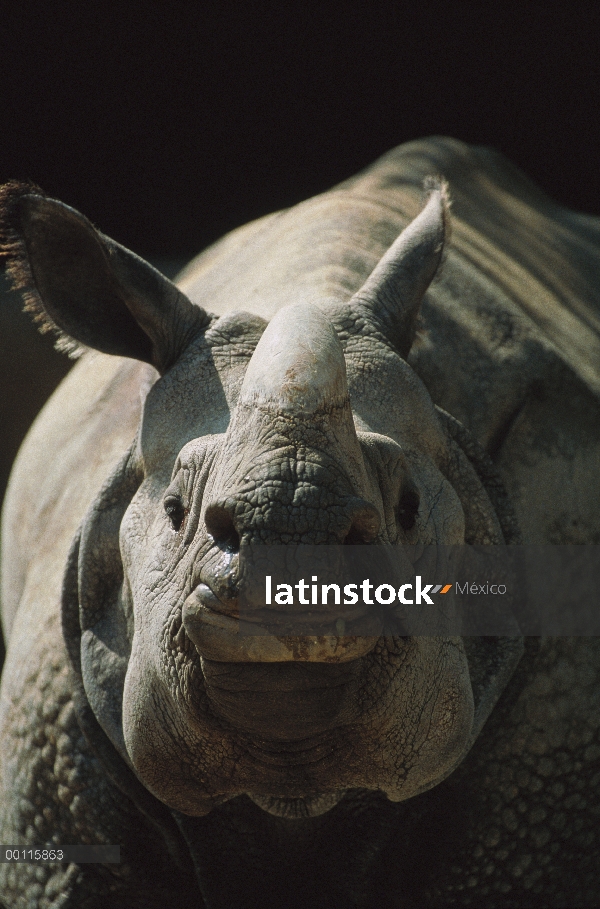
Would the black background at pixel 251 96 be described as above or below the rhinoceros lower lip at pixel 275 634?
below

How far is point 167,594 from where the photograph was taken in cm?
242

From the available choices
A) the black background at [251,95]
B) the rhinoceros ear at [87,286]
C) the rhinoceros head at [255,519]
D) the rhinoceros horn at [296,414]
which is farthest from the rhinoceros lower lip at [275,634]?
the black background at [251,95]

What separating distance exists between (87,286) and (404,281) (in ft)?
2.79

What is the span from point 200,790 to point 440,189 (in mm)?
1882

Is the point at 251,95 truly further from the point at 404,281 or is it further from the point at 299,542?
the point at 299,542

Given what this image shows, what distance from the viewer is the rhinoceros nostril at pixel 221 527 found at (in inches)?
80.4

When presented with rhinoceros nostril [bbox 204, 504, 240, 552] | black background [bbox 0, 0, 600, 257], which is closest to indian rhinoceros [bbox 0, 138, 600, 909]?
rhinoceros nostril [bbox 204, 504, 240, 552]

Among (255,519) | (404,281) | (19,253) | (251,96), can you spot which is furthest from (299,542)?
(251,96)

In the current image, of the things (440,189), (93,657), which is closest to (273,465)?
(93,657)

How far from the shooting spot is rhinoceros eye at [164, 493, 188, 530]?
2.48 metres

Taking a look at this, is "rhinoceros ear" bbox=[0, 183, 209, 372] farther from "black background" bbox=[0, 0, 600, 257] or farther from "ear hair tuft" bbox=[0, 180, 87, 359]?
"black background" bbox=[0, 0, 600, 257]

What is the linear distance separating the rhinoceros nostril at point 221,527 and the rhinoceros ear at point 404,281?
43.6 inches

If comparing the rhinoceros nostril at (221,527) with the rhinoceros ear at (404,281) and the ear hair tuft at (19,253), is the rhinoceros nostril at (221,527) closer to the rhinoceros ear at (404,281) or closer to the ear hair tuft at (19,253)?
the rhinoceros ear at (404,281)

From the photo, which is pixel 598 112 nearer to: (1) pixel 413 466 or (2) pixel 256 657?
(1) pixel 413 466
